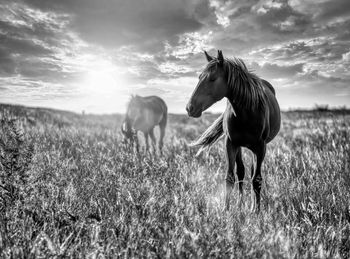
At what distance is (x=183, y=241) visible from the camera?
1677mm

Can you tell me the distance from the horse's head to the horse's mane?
43 millimetres

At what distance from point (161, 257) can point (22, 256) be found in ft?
3.06

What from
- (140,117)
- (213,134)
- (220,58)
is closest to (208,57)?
(220,58)

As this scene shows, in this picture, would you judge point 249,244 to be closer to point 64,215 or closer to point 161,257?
point 161,257

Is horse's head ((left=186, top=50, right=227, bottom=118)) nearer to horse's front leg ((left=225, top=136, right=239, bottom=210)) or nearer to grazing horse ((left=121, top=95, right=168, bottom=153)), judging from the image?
horse's front leg ((left=225, top=136, right=239, bottom=210))

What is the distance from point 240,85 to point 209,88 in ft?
1.52

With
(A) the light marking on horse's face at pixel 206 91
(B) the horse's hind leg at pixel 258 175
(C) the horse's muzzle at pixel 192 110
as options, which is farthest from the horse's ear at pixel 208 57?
(B) the horse's hind leg at pixel 258 175

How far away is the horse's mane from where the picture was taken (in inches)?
114

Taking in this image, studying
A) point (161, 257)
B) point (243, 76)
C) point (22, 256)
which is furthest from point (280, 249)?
point (243, 76)

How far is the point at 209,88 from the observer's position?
9.12ft

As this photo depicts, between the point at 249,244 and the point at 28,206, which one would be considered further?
the point at 28,206

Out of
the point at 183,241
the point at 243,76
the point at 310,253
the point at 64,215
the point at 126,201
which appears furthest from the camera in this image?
the point at 243,76

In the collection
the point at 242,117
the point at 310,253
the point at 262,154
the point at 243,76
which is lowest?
the point at 310,253

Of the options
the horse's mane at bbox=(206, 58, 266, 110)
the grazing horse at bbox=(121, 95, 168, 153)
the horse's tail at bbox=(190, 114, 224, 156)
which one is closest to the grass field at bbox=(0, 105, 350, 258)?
the horse's tail at bbox=(190, 114, 224, 156)
